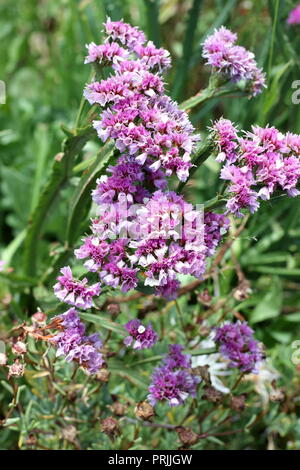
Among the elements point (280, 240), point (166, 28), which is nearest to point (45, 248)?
point (280, 240)

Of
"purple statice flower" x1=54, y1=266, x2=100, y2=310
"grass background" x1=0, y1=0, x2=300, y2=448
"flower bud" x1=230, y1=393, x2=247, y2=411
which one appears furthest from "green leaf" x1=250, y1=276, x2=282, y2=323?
"purple statice flower" x1=54, y1=266, x2=100, y2=310

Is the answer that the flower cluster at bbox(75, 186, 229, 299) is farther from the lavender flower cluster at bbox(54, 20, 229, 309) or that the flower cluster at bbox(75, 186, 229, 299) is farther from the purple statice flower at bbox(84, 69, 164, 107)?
the purple statice flower at bbox(84, 69, 164, 107)

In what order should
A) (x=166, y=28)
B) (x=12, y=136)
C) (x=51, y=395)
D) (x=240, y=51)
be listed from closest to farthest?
(x=240, y=51), (x=51, y=395), (x=12, y=136), (x=166, y=28)

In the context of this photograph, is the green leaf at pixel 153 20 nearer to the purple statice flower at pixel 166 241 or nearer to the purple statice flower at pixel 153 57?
the purple statice flower at pixel 153 57

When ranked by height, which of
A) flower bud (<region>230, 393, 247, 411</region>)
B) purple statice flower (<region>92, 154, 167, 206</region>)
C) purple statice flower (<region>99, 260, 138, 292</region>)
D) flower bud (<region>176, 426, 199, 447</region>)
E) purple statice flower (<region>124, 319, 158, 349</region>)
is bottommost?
flower bud (<region>176, 426, 199, 447</region>)

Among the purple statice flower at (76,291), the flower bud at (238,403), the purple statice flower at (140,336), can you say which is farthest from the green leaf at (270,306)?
the purple statice flower at (76,291)

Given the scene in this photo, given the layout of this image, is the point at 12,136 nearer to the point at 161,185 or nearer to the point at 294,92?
the point at 294,92
